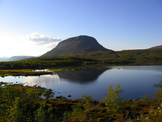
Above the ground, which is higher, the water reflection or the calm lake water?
the water reflection

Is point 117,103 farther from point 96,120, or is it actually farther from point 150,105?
point 150,105

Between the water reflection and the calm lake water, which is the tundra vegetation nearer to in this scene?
the calm lake water

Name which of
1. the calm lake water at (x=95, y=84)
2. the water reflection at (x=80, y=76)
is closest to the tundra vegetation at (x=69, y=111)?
the calm lake water at (x=95, y=84)

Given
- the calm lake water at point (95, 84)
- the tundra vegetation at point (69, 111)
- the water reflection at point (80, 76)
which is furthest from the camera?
the water reflection at point (80, 76)

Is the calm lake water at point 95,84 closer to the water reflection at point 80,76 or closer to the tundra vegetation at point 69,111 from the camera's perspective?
the water reflection at point 80,76

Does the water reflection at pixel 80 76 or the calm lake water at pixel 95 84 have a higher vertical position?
the water reflection at pixel 80 76

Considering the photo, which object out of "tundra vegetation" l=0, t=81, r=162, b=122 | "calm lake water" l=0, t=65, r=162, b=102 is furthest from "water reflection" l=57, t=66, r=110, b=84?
"tundra vegetation" l=0, t=81, r=162, b=122

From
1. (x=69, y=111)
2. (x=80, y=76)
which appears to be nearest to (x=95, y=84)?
(x=80, y=76)

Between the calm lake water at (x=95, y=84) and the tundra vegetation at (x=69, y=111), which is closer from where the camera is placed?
the tundra vegetation at (x=69, y=111)

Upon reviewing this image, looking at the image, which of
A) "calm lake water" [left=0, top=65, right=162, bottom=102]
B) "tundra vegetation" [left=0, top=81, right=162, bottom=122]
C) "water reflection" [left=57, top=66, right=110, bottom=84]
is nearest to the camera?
"tundra vegetation" [left=0, top=81, right=162, bottom=122]

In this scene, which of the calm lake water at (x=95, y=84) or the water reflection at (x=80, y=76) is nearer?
the calm lake water at (x=95, y=84)

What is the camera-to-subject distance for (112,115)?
1094 inches

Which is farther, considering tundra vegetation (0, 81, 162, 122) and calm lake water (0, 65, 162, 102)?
calm lake water (0, 65, 162, 102)

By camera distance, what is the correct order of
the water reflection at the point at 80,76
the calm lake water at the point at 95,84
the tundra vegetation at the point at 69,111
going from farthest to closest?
the water reflection at the point at 80,76, the calm lake water at the point at 95,84, the tundra vegetation at the point at 69,111
